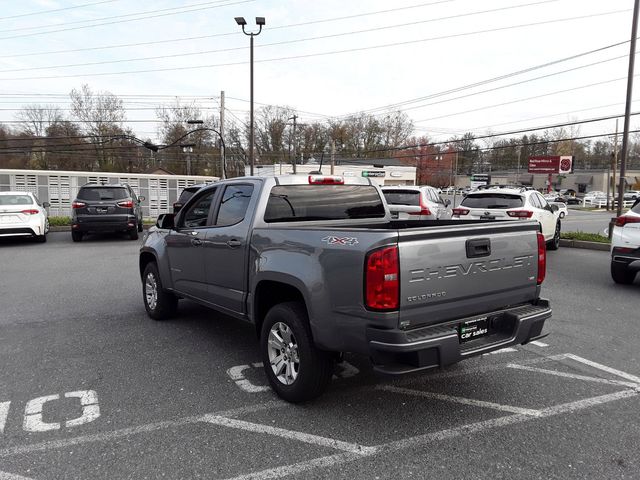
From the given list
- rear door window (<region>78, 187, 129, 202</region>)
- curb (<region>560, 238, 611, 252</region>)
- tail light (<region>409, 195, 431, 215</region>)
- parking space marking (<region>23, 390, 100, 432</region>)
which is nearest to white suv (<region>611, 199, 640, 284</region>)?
tail light (<region>409, 195, 431, 215</region>)

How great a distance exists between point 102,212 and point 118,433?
12252mm

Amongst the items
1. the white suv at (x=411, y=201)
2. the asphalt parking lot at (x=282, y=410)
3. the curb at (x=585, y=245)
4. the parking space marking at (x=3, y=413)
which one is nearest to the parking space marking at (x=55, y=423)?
the asphalt parking lot at (x=282, y=410)

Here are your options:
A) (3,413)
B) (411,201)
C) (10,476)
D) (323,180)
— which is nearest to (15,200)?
(411,201)

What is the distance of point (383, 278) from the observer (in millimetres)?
2906

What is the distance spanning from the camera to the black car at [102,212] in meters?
14.0

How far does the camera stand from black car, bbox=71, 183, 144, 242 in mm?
13953

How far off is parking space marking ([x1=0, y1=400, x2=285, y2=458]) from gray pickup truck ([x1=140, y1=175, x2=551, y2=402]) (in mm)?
313

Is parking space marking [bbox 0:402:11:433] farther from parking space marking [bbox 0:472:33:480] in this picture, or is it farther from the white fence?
the white fence

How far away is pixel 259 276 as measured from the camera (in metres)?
3.80

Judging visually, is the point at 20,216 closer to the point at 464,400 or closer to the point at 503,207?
the point at 503,207

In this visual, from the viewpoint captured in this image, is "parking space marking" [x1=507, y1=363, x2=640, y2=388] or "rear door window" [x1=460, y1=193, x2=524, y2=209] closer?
"parking space marking" [x1=507, y1=363, x2=640, y2=388]

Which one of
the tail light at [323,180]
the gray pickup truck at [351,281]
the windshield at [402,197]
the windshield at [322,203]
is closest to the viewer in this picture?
the gray pickup truck at [351,281]

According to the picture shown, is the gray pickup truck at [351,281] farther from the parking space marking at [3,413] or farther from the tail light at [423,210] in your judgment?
the tail light at [423,210]

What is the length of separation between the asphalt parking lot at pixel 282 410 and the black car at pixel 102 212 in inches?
345
